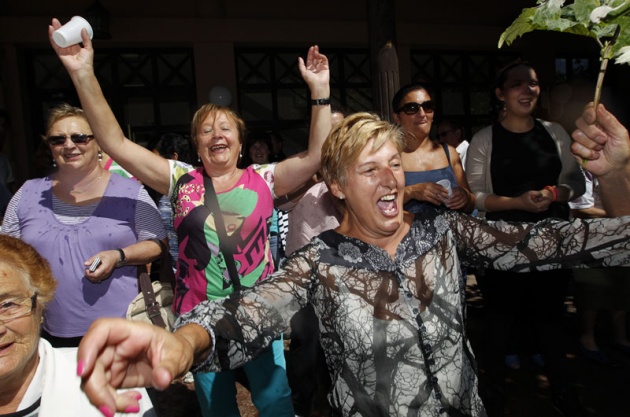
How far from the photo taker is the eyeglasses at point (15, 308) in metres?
1.85

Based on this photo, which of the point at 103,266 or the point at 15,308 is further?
the point at 103,266

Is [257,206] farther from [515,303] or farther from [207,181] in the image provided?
[515,303]

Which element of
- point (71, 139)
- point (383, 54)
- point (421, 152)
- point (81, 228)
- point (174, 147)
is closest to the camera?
point (81, 228)

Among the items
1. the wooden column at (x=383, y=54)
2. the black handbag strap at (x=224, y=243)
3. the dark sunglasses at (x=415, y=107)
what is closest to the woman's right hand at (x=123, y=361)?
the black handbag strap at (x=224, y=243)

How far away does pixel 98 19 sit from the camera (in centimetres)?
838

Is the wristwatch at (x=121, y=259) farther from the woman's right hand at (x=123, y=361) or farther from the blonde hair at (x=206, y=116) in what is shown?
the woman's right hand at (x=123, y=361)

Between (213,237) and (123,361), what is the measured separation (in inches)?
57.6

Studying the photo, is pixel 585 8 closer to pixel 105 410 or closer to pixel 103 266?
pixel 105 410

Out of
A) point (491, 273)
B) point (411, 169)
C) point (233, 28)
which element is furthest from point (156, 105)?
point (491, 273)

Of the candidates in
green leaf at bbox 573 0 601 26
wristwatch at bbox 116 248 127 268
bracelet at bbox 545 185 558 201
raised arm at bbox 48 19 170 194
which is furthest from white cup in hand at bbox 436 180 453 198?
wristwatch at bbox 116 248 127 268

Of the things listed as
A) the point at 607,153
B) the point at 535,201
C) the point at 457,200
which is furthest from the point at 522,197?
the point at 607,153

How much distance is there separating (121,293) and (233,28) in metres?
8.08

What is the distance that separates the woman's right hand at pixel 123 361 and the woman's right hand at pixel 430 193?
215 centimetres

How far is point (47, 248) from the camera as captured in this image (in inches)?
108
